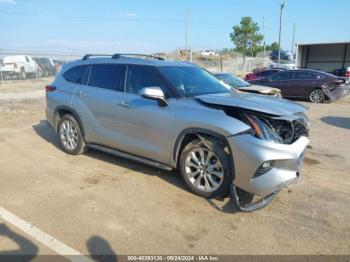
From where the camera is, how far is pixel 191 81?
5031 mm

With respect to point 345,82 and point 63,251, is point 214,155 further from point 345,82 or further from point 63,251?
point 345,82

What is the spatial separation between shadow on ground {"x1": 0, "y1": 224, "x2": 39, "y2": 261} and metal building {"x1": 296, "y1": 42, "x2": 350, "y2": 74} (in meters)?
23.9

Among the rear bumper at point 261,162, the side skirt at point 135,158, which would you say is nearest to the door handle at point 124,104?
the side skirt at point 135,158

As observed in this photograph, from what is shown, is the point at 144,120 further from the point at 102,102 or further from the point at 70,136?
the point at 70,136

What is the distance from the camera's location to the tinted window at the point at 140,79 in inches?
188

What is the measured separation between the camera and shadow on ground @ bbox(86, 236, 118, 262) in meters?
3.12

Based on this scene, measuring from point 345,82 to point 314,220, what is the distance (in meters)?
12.4

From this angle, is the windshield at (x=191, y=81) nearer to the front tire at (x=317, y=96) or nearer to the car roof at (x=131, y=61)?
the car roof at (x=131, y=61)

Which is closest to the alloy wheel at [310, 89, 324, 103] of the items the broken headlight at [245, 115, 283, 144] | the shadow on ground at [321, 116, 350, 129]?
the shadow on ground at [321, 116, 350, 129]

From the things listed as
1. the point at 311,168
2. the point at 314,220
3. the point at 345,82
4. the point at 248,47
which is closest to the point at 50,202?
the point at 314,220

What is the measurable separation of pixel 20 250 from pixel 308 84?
13.7m

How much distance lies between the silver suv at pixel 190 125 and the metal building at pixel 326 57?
2146 centimetres

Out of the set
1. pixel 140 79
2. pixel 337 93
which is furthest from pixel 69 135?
pixel 337 93

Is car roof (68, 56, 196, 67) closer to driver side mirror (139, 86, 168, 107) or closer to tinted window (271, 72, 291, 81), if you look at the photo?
driver side mirror (139, 86, 168, 107)
